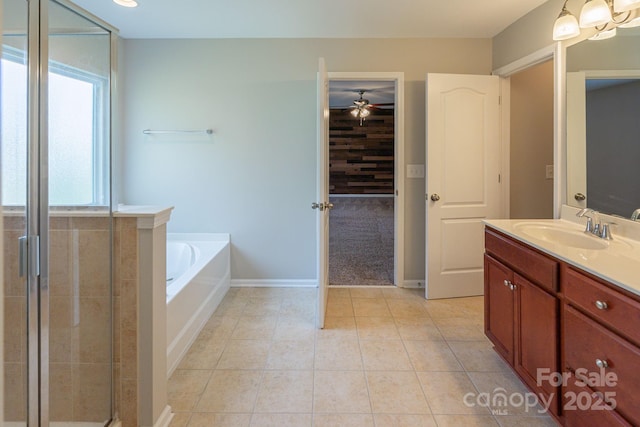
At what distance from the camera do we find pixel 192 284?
248cm

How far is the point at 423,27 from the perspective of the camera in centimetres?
316

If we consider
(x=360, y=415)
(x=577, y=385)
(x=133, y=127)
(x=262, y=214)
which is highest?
(x=133, y=127)

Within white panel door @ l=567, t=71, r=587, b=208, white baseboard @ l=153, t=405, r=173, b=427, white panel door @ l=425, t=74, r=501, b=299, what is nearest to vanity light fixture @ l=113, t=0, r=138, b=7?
white panel door @ l=425, t=74, r=501, b=299

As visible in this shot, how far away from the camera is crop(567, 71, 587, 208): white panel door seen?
2.21m

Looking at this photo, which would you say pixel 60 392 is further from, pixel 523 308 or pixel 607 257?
pixel 607 257

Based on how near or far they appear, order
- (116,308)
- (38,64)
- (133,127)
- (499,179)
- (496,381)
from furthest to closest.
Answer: (133,127) → (499,179) → (496,381) → (116,308) → (38,64)

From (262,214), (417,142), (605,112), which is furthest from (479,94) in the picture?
(262,214)

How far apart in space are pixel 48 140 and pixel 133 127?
2.51m

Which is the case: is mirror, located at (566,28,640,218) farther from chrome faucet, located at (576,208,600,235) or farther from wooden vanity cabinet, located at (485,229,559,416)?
wooden vanity cabinet, located at (485,229,559,416)

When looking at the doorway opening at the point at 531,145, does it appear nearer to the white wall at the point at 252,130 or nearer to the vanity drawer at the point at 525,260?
the white wall at the point at 252,130

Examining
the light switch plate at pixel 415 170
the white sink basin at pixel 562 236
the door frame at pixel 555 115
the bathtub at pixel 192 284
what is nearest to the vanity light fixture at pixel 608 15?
the door frame at pixel 555 115

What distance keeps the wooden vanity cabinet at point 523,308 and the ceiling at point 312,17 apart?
72.5 inches

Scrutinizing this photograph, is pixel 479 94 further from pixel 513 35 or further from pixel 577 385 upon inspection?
pixel 577 385

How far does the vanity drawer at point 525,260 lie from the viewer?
1554 millimetres
